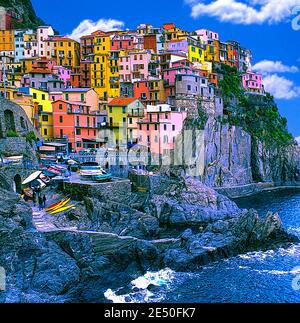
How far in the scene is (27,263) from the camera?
1487cm

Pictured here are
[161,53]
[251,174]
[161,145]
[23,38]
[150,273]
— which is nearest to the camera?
[150,273]

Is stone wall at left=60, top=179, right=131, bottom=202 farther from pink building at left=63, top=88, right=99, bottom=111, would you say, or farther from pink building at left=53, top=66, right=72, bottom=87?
pink building at left=53, top=66, right=72, bottom=87

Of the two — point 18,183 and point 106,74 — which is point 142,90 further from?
point 18,183

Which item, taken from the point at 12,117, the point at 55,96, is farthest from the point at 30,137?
the point at 55,96

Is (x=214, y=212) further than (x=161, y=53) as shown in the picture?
No

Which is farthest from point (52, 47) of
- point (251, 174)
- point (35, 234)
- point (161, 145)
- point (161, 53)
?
point (35, 234)

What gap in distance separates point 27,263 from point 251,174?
32.8m

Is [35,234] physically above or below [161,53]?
below

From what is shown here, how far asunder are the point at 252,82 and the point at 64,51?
66.8 feet

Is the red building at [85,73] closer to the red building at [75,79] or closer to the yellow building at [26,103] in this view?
the red building at [75,79]

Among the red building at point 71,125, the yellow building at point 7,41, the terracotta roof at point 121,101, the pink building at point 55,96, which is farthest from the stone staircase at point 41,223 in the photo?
the yellow building at point 7,41

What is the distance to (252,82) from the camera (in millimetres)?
53594

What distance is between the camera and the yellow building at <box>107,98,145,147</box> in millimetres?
38325
